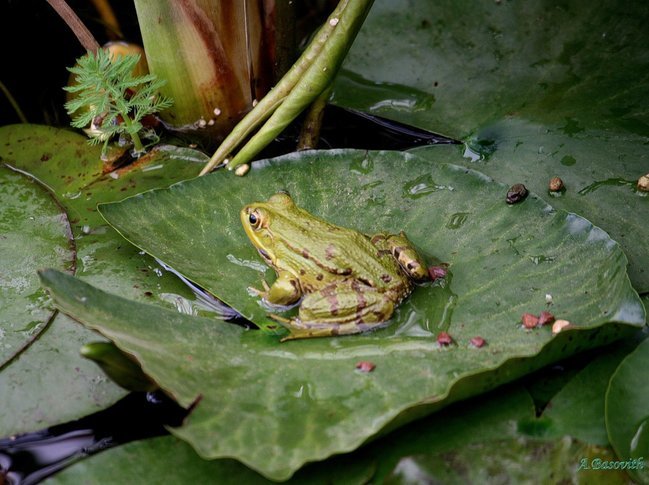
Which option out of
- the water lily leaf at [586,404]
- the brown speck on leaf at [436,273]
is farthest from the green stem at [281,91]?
the water lily leaf at [586,404]

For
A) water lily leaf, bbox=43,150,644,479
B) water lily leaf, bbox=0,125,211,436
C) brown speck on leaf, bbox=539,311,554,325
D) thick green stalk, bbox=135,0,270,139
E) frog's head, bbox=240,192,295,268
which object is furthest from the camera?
thick green stalk, bbox=135,0,270,139

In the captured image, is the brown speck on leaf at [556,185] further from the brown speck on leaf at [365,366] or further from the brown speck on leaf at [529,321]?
the brown speck on leaf at [365,366]

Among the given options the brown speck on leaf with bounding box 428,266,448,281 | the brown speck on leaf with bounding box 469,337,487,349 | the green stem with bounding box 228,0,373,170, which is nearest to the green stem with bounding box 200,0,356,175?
the green stem with bounding box 228,0,373,170

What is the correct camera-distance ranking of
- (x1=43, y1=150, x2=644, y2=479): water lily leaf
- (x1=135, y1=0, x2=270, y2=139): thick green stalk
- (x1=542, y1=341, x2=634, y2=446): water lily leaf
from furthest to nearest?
(x1=135, y1=0, x2=270, y2=139): thick green stalk < (x1=542, y1=341, x2=634, y2=446): water lily leaf < (x1=43, y1=150, x2=644, y2=479): water lily leaf

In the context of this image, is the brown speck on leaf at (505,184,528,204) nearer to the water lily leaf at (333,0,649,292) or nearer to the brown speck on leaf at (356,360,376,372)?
the water lily leaf at (333,0,649,292)

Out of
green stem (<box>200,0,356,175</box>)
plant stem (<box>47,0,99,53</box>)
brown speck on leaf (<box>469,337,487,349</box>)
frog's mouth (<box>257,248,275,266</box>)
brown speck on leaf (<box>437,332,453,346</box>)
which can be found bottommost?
brown speck on leaf (<box>469,337,487,349</box>)

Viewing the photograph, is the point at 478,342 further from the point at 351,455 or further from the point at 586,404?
the point at 351,455

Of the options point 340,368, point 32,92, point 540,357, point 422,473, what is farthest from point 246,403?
point 32,92
